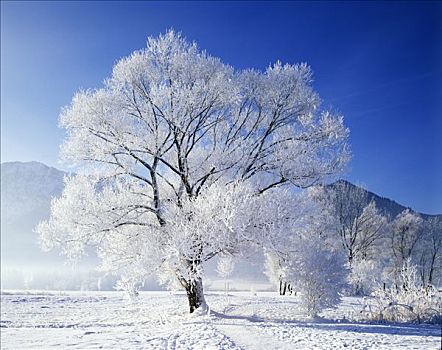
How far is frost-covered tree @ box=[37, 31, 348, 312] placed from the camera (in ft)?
48.2

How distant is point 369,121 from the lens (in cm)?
1306

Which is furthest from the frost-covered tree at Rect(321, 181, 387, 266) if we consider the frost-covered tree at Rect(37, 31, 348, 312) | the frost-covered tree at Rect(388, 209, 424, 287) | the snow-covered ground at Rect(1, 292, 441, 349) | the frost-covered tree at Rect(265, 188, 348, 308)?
the snow-covered ground at Rect(1, 292, 441, 349)

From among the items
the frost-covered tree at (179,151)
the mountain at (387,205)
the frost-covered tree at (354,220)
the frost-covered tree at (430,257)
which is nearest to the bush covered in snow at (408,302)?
the frost-covered tree at (430,257)

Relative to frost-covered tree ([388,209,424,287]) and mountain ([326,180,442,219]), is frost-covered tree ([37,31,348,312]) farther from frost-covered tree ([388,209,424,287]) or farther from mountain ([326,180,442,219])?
frost-covered tree ([388,209,424,287])

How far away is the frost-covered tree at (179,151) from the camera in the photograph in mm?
14703

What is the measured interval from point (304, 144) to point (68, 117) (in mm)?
8855

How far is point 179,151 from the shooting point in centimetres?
1608

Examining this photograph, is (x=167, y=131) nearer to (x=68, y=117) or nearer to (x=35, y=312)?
(x=68, y=117)

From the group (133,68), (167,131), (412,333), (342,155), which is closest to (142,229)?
(167,131)

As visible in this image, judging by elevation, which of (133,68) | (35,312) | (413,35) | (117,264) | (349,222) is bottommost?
(35,312)

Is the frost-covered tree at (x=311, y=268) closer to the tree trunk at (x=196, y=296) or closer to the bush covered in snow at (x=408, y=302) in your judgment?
the bush covered in snow at (x=408, y=302)

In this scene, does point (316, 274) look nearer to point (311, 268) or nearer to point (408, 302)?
point (311, 268)

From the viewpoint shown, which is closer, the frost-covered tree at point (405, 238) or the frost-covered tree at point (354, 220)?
the frost-covered tree at point (405, 238)

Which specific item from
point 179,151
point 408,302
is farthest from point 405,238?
point 179,151
